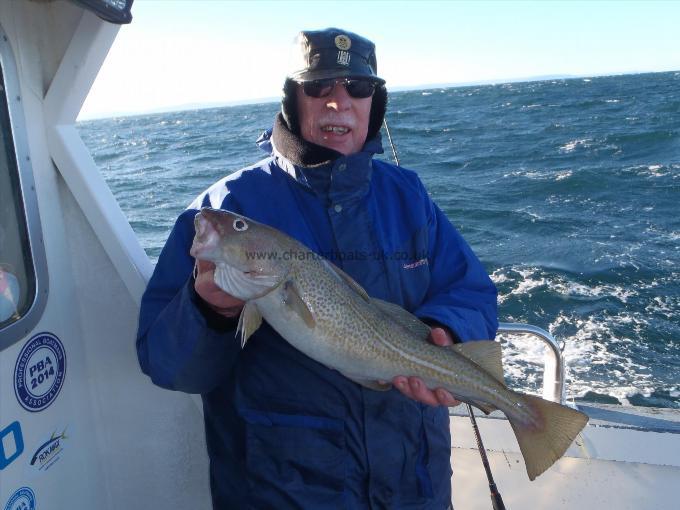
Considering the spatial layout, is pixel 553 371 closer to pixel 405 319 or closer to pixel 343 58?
pixel 405 319

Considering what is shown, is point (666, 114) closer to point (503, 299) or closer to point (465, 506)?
point (503, 299)

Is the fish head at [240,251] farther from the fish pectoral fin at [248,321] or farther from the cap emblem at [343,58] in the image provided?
the cap emblem at [343,58]

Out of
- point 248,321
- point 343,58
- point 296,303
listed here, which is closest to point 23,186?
point 248,321

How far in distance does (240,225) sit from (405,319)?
86 centimetres

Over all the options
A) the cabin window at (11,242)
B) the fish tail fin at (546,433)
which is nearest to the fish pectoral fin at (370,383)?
the fish tail fin at (546,433)

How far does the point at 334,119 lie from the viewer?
274 cm

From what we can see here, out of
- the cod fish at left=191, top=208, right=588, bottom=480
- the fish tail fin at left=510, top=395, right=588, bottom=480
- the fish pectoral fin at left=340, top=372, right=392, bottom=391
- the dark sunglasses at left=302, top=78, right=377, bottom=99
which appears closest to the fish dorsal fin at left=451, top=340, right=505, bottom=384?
the cod fish at left=191, top=208, right=588, bottom=480

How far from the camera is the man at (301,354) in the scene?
7.57ft

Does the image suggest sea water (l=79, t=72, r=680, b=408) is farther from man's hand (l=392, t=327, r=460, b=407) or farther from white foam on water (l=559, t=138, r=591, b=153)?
man's hand (l=392, t=327, r=460, b=407)

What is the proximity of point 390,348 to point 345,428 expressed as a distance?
0.41 metres

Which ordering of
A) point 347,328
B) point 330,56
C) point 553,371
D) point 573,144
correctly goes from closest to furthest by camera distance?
1. point 347,328
2. point 330,56
3. point 553,371
4. point 573,144

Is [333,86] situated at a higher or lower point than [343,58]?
lower

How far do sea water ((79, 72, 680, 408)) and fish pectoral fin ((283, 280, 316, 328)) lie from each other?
5089 millimetres

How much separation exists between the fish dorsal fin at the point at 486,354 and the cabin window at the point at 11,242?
2.03 meters
